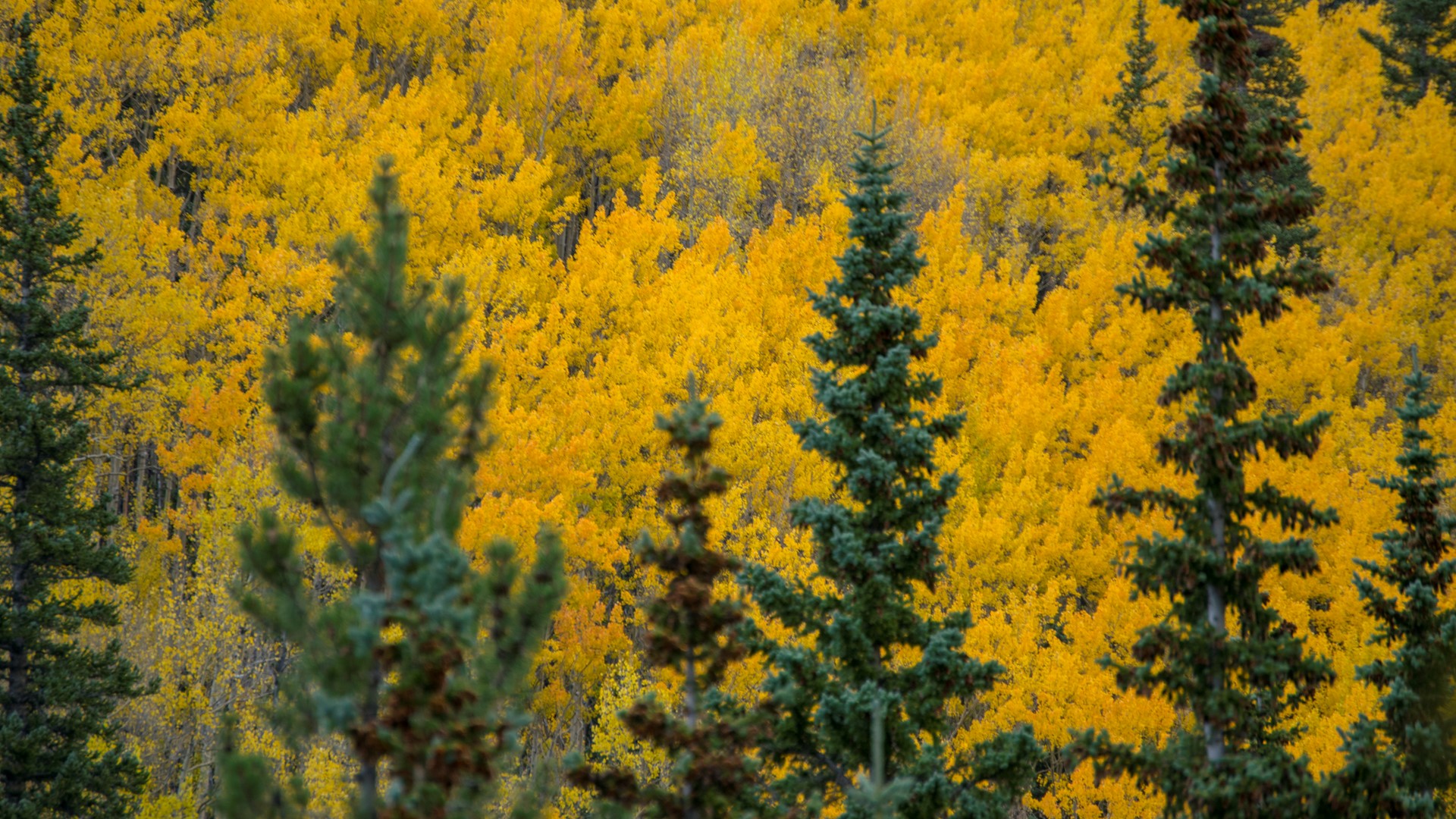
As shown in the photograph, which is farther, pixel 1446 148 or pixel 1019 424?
pixel 1446 148

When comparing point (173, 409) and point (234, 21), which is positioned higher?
point (234, 21)

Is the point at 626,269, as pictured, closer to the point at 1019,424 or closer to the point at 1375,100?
the point at 1019,424

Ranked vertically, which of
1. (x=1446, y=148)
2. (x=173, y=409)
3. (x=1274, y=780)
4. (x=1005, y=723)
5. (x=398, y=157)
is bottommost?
(x=1274, y=780)

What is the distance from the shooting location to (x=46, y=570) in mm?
15492

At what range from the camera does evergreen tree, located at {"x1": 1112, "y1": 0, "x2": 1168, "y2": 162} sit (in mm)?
42406

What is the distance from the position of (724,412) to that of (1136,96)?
2553 cm

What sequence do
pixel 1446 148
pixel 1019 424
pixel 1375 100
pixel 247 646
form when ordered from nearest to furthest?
pixel 247 646 < pixel 1019 424 < pixel 1446 148 < pixel 1375 100

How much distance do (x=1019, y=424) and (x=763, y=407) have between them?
6613 millimetres

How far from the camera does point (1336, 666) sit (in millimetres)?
21562

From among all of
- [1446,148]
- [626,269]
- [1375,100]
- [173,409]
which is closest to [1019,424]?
[626,269]

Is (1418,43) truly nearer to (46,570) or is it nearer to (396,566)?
(46,570)

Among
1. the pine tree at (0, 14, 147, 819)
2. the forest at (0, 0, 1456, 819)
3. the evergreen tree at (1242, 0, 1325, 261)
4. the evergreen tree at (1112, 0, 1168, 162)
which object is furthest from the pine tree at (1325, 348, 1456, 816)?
the evergreen tree at (1112, 0, 1168, 162)

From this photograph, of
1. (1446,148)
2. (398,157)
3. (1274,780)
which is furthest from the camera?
(1446,148)

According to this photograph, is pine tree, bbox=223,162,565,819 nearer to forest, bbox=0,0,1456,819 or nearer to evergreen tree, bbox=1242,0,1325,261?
forest, bbox=0,0,1456,819
